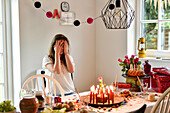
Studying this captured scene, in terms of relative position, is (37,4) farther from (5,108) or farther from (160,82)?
(5,108)

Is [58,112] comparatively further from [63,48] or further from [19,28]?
[19,28]

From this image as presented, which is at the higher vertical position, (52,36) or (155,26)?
(155,26)

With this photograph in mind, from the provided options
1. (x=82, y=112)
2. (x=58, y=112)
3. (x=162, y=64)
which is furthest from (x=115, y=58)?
(x=58, y=112)

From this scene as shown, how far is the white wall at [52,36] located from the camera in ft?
11.1

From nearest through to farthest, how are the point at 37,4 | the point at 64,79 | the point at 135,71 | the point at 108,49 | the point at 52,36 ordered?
the point at 135,71 → the point at 64,79 → the point at 37,4 → the point at 52,36 → the point at 108,49

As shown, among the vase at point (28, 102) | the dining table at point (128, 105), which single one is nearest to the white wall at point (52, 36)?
the dining table at point (128, 105)

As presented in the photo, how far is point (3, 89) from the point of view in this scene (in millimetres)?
3352

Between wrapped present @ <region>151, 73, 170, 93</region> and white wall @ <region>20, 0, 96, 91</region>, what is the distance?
4.44 feet

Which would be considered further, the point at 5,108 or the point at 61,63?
the point at 61,63

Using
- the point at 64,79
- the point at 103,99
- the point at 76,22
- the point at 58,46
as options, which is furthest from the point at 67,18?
the point at 103,99

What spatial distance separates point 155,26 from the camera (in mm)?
3691

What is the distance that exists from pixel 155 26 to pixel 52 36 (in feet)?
4.61

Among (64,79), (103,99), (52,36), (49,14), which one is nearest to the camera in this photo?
(103,99)

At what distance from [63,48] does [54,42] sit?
5.1 inches
